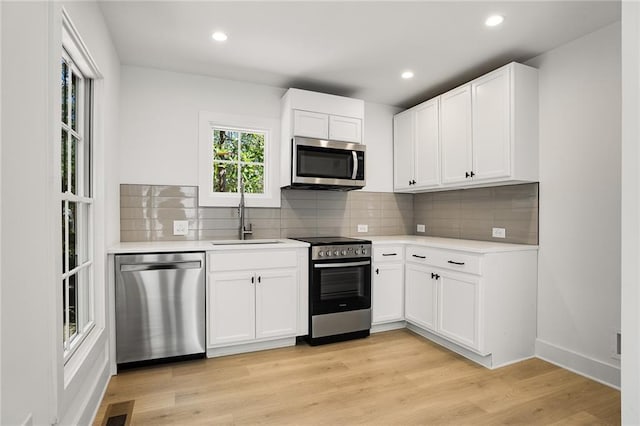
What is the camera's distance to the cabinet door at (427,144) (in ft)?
11.7

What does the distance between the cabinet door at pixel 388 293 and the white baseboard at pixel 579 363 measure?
122 centimetres

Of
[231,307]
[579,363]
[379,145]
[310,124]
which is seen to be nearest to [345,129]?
[310,124]

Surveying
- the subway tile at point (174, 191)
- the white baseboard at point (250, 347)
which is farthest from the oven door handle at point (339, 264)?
the subway tile at point (174, 191)

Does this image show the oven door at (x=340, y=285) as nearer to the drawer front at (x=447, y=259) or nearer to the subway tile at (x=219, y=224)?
the drawer front at (x=447, y=259)

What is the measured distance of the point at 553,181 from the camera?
2797mm

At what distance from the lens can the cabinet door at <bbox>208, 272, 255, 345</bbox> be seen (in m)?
2.81

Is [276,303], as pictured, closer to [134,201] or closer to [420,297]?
[420,297]

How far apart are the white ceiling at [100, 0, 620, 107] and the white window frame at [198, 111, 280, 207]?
413 millimetres

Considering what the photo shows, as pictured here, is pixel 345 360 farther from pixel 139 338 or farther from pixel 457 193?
pixel 457 193

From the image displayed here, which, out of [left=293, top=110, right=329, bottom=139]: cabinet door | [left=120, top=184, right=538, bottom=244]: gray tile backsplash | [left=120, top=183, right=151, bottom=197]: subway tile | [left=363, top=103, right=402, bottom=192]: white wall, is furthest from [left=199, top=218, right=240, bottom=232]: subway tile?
[left=363, top=103, right=402, bottom=192]: white wall

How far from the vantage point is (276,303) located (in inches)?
119

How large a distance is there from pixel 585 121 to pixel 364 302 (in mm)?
2335

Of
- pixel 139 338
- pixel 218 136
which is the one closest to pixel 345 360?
pixel 139 338

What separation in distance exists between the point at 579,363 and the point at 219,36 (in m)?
3.67
